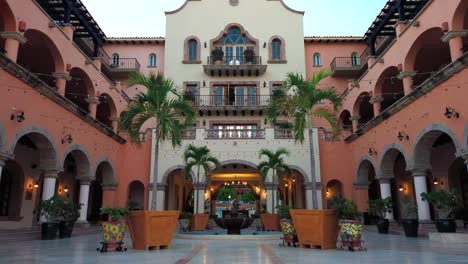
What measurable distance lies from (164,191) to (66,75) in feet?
30.3

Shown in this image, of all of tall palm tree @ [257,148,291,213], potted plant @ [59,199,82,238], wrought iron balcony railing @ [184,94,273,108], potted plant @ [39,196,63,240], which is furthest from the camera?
wrought iron balcony railing @ [184,94,273,108]

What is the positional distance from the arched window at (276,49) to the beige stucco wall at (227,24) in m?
0.48

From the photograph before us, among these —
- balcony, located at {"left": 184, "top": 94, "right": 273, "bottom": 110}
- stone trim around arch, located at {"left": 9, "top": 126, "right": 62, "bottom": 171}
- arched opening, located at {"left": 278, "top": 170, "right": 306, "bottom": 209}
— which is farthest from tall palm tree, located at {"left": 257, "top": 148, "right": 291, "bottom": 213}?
stone trim around arch, located at {"left": 9, "top": 126, "right": 62, "bottom": 171}

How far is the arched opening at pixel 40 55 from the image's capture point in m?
15.7

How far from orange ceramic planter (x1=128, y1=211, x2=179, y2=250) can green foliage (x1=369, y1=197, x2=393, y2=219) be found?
9.88 m

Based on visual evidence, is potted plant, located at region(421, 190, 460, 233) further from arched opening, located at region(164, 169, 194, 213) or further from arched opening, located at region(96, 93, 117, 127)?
arched opening, located at region(96, 93, 117, 127)

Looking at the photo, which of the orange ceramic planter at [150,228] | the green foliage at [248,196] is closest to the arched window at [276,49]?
the green foliage at [248,196]

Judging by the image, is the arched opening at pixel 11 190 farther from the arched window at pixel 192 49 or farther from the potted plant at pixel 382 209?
the potted plant at pixel 382 209

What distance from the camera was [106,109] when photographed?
25.2 meters

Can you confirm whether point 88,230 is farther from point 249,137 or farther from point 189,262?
point 189,262

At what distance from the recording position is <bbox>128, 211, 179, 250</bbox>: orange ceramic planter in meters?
10.1

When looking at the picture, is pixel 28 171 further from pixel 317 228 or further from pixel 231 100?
pixel 317 228

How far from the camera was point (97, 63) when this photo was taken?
68.5 ft

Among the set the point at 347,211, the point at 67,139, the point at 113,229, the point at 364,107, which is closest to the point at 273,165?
the point at 364,107
